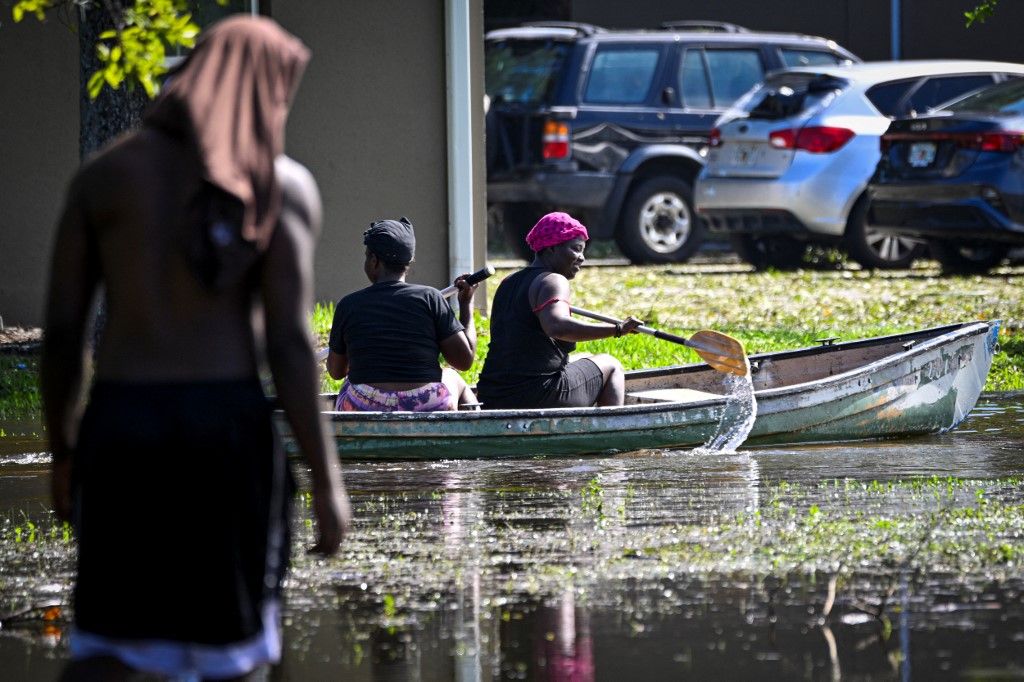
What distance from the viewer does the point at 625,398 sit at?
410 inches

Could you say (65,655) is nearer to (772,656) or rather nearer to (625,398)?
(772,656)

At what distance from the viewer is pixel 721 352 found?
9.62m

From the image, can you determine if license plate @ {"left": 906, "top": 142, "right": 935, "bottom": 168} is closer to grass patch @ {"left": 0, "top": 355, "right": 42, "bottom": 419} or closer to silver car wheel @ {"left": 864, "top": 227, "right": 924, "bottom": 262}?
silver car wheel @ {"left": 864, "top": 227, "right": 924, "bottom": 262}

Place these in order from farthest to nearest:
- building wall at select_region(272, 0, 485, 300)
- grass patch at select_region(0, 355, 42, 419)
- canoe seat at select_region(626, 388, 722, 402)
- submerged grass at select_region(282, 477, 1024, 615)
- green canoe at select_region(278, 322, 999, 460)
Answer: building wall at select_region(272, 0, 485, 300) → grass patch at select_region(0, 355, 42, 419) → canoe seat at select_region(626, 388, 722, 402) → green canoe at select_region(278, 322, 999, 460) → submerged grass at select_region(282, 477, 1024, 615)

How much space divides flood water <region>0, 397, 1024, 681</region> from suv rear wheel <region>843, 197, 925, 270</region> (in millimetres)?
9471

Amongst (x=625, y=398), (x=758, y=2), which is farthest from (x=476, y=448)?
(x=758, y=2)

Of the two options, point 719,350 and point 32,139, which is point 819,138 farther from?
point 719,350

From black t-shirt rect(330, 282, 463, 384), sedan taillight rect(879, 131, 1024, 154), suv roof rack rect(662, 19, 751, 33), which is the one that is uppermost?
suv roof rack rect(662, 19, 751, 33)

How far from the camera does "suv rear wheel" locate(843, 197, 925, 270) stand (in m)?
17.7

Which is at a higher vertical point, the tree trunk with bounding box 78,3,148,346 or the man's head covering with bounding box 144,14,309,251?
the man's head covering with bounding box 144,14,309,251

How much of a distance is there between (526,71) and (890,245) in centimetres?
433

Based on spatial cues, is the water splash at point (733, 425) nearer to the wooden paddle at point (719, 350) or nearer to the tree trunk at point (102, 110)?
the wooden paddle at point (719, 350)

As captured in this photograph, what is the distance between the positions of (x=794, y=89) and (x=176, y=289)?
1526 centimetres

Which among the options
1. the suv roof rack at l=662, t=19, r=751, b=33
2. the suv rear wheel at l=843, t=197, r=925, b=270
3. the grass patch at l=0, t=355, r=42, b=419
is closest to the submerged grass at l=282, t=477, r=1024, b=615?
the grass patch at l=0, t=355, r=42, b=419
